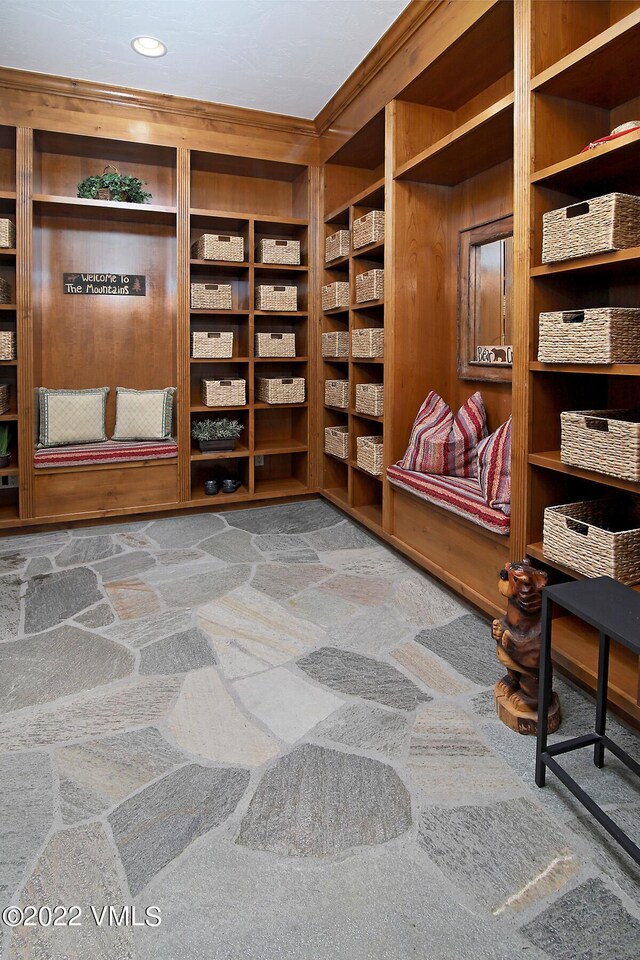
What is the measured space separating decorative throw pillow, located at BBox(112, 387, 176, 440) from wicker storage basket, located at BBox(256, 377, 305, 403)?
0.69 metres

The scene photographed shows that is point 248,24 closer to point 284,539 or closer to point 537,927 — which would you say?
point 284,539

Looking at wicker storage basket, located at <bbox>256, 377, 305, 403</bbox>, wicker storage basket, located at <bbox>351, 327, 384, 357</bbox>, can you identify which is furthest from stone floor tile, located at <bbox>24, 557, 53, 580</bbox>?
wicker storage basket, located at <bbox>351, 327, 384, 357</bbox>

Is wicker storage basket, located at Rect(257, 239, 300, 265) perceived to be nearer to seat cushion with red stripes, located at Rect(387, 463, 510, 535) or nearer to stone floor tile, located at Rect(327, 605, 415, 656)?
seat cushion with red stripes, located at Rect(387, 463, 510, 535)

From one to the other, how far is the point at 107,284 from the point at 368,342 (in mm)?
2002

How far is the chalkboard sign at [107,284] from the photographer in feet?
14.0

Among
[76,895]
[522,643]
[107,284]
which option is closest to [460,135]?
[522,643]

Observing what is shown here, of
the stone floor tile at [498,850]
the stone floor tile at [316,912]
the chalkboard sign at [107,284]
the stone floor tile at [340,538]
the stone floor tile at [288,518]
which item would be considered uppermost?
the chalkboard sign at [107,284]

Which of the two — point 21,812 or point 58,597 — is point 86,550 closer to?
point 58,597

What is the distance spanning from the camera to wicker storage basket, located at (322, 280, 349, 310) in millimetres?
4168

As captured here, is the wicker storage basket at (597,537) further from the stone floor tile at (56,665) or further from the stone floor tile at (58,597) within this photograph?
the stone floor tile at (58,597)

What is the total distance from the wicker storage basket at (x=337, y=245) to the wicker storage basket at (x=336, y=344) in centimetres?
53

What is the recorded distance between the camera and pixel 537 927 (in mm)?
1248

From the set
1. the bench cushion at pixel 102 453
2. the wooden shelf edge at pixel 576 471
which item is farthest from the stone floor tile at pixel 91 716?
the bench cushion at pixel 102 453

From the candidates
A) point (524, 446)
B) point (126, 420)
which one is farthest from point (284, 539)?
point (524, 446)
